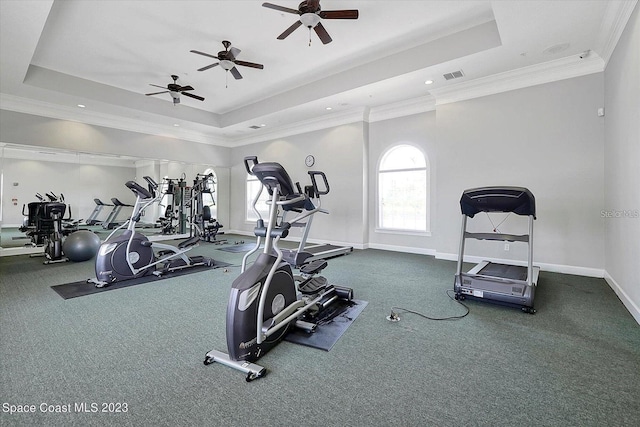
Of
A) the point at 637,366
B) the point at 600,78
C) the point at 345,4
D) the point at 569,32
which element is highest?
the point at 345,4

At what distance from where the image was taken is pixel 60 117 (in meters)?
6.51

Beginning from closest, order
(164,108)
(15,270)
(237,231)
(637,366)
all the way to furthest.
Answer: (637,366)
(15,270)
(164,108)
(237,231)

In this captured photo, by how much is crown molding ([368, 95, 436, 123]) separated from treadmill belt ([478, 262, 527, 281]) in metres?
3.59

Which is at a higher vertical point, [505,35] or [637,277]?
[505,35]

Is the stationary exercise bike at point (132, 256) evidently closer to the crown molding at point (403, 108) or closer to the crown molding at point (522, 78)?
the crown molding at point (403, 108)

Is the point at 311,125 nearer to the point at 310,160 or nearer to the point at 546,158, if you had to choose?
the point at 310,160

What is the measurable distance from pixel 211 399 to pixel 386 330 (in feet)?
4.92

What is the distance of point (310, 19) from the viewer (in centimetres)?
356

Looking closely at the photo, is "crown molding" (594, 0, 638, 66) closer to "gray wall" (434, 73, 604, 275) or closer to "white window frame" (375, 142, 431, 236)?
"gray wall" (434, 73, 604, 275)

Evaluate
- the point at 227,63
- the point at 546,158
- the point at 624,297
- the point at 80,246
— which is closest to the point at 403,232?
the point at 546,158

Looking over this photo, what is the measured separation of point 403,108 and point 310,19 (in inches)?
137

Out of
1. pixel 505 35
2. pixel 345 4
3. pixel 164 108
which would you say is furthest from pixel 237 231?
pixel 505 35

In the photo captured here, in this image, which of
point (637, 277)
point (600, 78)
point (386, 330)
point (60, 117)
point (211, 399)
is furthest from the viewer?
point (60, 117)

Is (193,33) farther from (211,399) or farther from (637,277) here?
(637,277)
